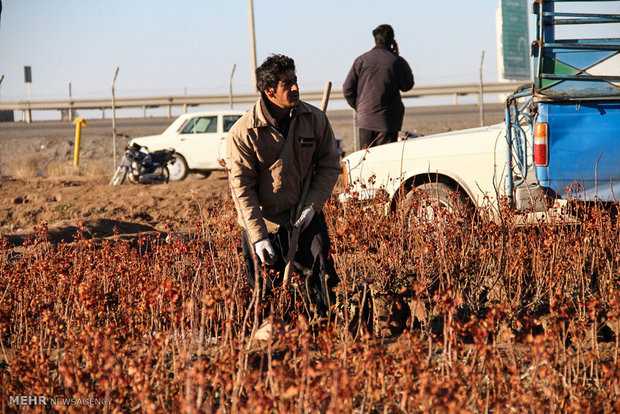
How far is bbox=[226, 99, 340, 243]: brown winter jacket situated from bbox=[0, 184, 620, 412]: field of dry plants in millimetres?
395

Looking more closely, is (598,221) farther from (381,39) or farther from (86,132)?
(86,132)

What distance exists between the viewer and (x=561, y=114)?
243 inches

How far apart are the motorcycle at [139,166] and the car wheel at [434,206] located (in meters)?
8.98

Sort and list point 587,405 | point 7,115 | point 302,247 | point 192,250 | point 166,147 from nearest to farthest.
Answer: point 587,405 → point 302,247 → point 192,250 → point 166,147 → point 7,115

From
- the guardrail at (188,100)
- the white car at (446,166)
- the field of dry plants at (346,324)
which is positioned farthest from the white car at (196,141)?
the guardrail at (188,100)

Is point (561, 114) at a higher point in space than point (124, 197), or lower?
higher

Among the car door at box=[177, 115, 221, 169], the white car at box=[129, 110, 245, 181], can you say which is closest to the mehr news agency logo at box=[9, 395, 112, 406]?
the white car at box=[129, 110, 245, 181]

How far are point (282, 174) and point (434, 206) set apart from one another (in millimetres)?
1294

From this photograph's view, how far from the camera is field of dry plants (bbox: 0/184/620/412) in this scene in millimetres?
3127

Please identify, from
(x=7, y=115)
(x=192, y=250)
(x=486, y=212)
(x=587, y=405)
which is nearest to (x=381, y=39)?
(x=486, y=212)

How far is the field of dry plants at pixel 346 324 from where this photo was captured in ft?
10.3

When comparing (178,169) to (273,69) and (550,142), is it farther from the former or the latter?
(273,69)

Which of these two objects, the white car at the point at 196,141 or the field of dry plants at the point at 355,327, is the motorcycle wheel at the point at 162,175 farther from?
the field of dry plants at the point at 355,327

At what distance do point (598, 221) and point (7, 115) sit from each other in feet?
134
